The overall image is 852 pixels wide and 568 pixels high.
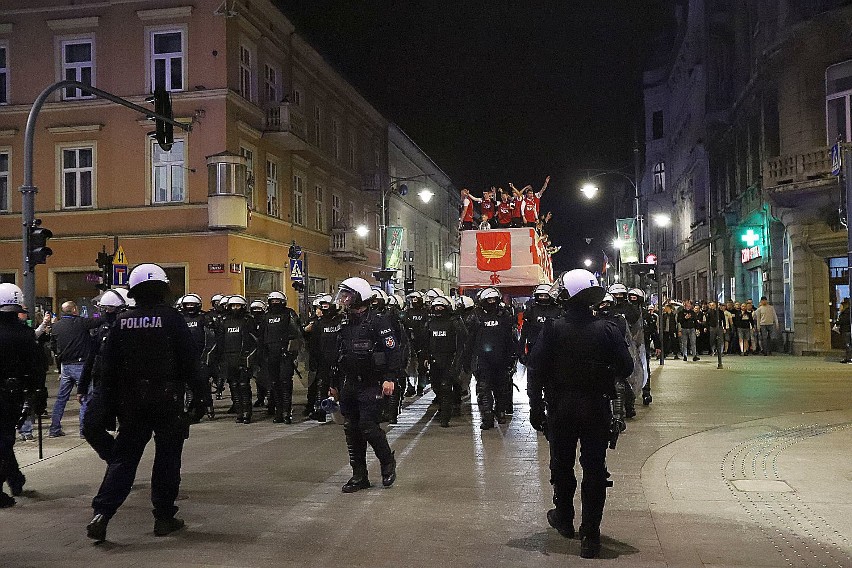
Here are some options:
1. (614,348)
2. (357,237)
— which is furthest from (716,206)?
(614,348)

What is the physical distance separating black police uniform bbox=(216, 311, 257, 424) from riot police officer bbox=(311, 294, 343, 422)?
3.58ft

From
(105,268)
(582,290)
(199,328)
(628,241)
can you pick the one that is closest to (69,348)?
(199,328)

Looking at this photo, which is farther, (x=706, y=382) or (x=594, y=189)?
(x=594, y=189)

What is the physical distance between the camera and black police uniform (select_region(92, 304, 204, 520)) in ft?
20.4

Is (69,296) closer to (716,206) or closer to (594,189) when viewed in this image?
(594,189)

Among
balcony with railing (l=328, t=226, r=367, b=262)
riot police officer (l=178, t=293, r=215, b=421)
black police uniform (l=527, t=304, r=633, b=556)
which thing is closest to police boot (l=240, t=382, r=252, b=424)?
riot police officer (l=178, t=293, r=215, b=421)

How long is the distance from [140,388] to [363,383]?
230cm

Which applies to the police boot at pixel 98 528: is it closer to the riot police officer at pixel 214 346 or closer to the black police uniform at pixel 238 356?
the black police uniform at pixel 238 356

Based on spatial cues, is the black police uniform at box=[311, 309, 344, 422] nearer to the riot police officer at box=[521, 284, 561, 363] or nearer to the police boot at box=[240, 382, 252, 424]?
the police boot at box=[240, 382, 252, 424]

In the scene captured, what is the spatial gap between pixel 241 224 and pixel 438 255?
1533 inches

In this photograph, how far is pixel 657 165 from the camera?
5881cm

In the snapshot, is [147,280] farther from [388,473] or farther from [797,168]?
[797,168]

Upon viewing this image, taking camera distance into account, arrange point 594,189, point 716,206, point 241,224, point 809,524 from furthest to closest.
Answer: point 716,206 → point 594,189 → point 241,224 → point 809,524

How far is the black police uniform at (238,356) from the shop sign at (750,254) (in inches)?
862
